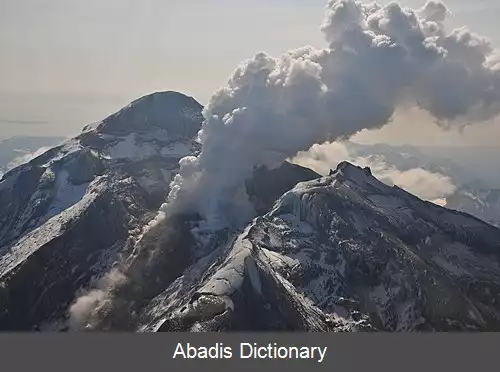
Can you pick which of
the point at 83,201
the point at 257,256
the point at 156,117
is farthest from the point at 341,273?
the point at 156,117

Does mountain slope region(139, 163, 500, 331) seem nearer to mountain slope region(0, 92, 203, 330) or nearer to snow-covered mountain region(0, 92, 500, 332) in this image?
snow-covered mountain region(0, 92, 500, 332)

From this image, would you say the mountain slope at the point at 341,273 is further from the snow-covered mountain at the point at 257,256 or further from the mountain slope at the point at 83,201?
the mountain slope at the point at 83,201

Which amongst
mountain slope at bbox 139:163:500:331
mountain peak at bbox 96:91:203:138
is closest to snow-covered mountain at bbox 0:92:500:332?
mountain slope at bbox 139:163:500:331

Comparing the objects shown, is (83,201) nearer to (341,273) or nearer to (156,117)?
(341,273)

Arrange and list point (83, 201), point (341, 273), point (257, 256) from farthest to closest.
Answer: point (83, 201)
point (341, 273)
point (257, 256)

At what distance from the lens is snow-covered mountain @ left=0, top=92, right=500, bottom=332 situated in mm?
70125

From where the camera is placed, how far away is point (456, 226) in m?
105

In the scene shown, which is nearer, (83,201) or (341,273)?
(341,273)

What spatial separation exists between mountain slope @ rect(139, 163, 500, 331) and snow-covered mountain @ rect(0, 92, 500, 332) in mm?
184

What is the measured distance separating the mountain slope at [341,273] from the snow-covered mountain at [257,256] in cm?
18

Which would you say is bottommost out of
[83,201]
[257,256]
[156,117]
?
[257,256]

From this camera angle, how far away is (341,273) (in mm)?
82500

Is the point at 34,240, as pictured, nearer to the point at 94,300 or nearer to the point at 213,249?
the point at 94,300

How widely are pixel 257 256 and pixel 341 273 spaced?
45.1 feet
